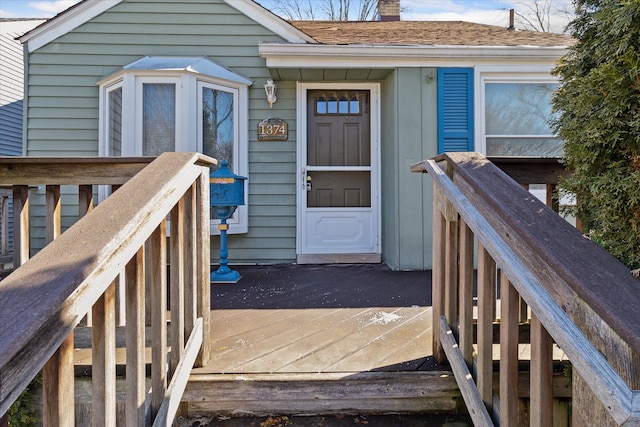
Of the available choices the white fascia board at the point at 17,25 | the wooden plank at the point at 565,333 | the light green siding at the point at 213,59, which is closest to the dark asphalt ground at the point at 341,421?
the wooden plank at the point at 565,333

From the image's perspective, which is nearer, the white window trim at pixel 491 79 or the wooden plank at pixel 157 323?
the wooden plank at pixel 157 323

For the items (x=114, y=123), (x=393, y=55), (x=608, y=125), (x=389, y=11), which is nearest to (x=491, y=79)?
(x=393, y=55)

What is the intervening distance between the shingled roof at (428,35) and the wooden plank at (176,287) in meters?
3.22

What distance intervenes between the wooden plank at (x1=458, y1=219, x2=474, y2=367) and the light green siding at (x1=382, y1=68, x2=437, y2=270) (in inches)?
95.7

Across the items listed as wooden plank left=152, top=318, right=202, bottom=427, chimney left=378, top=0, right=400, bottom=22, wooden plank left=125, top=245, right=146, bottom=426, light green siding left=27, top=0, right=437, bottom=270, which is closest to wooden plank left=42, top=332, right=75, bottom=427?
wooden plank left=125, top=245, right=146, bottom=426

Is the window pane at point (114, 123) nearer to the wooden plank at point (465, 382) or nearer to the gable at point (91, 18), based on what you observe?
the gable at point (91, 18)

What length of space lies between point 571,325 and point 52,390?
1.14 meters

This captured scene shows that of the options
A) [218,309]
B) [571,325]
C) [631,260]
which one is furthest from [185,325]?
[631,260]

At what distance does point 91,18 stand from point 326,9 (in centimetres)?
934

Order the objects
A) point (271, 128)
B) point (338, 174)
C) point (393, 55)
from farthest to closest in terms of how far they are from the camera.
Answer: point (338, 174), point (271, 128), point (393, 55)

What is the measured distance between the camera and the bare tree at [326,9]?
11413 mm

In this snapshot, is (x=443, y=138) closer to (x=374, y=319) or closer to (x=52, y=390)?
(x=374, y=319)

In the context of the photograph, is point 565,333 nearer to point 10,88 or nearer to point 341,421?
point 341,421

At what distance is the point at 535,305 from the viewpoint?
987mm
